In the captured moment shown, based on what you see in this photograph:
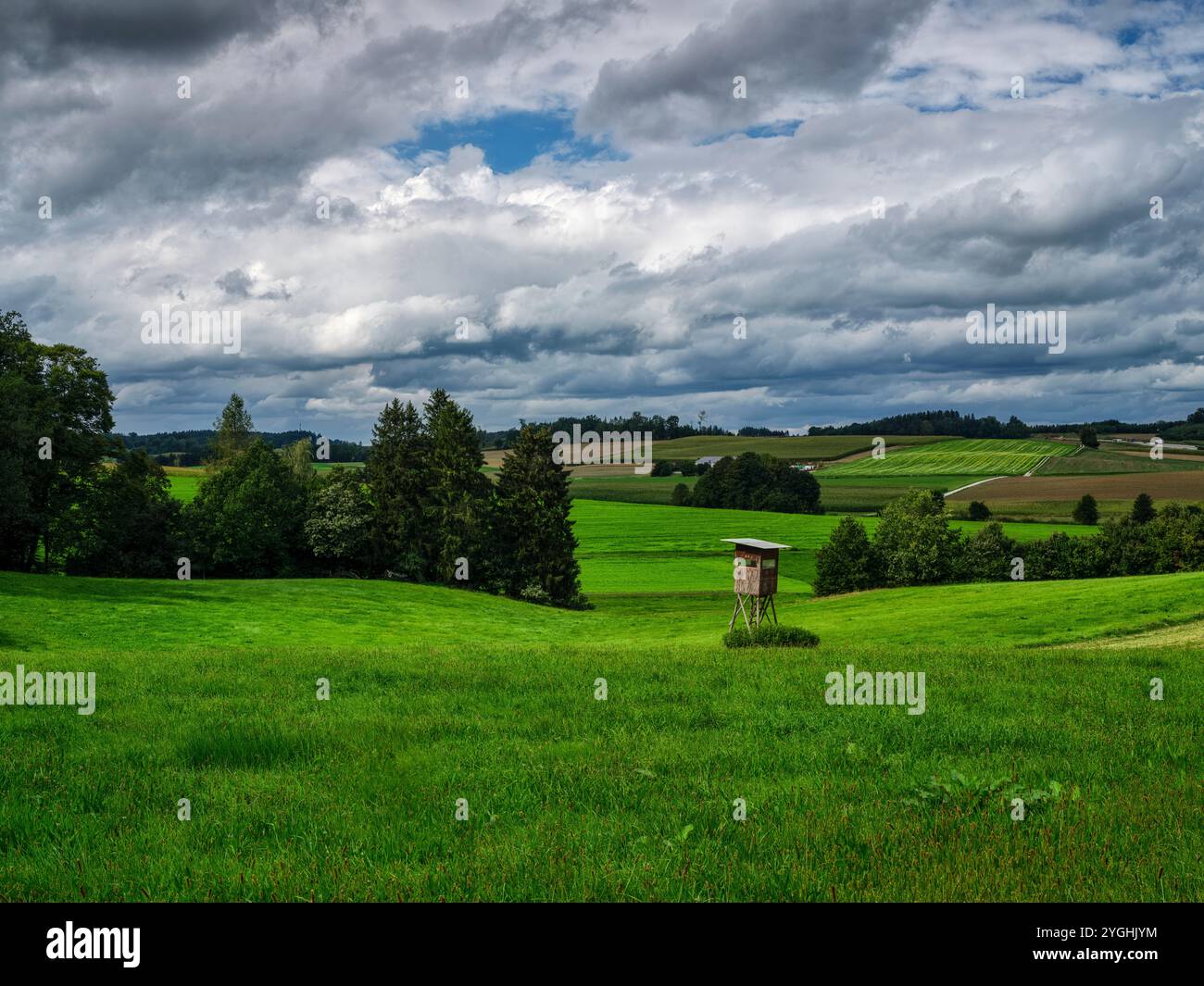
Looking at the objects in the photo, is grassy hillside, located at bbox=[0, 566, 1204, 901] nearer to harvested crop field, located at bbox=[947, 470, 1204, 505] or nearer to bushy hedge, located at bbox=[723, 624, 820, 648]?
bushy hedge, located at bbox=[723, 624, 820, 648]

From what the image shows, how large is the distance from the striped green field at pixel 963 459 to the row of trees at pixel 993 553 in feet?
162

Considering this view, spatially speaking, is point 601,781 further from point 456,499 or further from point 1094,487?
point 1094,487

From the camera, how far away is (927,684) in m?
14.8

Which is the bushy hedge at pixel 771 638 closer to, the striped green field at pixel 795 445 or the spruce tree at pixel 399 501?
the spruce tree at pixel 399 501

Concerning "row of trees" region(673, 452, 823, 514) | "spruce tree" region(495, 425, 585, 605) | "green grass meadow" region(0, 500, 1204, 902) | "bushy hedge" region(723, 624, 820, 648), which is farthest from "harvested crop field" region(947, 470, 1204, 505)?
"green grass meadow" region(0, 500, 1204, 902)

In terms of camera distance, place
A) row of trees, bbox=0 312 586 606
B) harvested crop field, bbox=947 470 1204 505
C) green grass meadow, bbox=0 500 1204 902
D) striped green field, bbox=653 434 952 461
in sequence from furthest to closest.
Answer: striped green field, bbox=653 434 952 461 < harvested crop field, bbox=947 470 1204 505 < row of trees, bbox=0 312 586 606 < green grass meadow, bbox=0 500 1204 902

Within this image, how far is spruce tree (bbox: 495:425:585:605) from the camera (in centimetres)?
7956

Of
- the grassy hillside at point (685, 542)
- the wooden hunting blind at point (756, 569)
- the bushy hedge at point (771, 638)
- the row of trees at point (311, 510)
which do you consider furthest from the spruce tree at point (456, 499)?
the bushy hedge at point (771, 638)

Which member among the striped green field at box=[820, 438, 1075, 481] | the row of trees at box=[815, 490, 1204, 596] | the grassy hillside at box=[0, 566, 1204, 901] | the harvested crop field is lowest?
the row of trees at box=[815, 490, 1204, 596]

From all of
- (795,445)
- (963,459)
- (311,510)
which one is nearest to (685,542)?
(311,510)

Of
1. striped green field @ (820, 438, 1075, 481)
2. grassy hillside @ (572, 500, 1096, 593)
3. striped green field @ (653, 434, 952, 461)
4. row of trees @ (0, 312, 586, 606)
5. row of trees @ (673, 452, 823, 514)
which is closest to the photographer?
row of trees @ (0, 312, 586, 606)

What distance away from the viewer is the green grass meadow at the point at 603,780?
635cm

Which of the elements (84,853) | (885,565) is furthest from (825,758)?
(885,565)

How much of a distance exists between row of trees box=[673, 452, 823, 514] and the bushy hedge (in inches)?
3999
